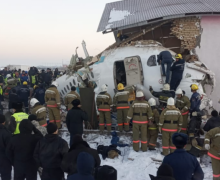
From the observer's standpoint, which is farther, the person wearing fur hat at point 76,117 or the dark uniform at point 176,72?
the dark uniform at point 176,72

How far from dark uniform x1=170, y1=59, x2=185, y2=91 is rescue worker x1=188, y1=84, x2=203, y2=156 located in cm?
61

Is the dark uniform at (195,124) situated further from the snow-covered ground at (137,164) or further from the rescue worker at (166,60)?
the rescue worker at (166,60)

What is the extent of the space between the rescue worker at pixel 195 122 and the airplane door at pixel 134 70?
1.95 m

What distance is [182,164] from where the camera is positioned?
10.6ft

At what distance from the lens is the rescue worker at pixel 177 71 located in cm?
779

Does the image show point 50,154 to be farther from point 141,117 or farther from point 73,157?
point 141,117

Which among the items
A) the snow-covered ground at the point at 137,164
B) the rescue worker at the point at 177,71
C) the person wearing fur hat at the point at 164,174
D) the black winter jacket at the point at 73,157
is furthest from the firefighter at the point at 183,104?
the person wearing fur hat at the point at 164,174

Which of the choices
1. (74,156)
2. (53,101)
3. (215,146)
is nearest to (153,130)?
(215,146)

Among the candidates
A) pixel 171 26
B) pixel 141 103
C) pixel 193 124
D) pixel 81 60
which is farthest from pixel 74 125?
pixel 171 26

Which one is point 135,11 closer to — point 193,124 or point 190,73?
point 190,73

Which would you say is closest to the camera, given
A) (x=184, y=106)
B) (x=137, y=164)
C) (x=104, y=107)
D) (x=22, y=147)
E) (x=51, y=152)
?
(x=51, y=152)

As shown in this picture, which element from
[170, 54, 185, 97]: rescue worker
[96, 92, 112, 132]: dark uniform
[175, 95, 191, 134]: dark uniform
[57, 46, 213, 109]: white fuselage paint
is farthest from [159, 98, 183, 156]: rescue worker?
[96, 92, 112, 132]: dark uniform

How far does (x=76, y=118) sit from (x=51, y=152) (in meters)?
2.58

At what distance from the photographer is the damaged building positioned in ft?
32.4
